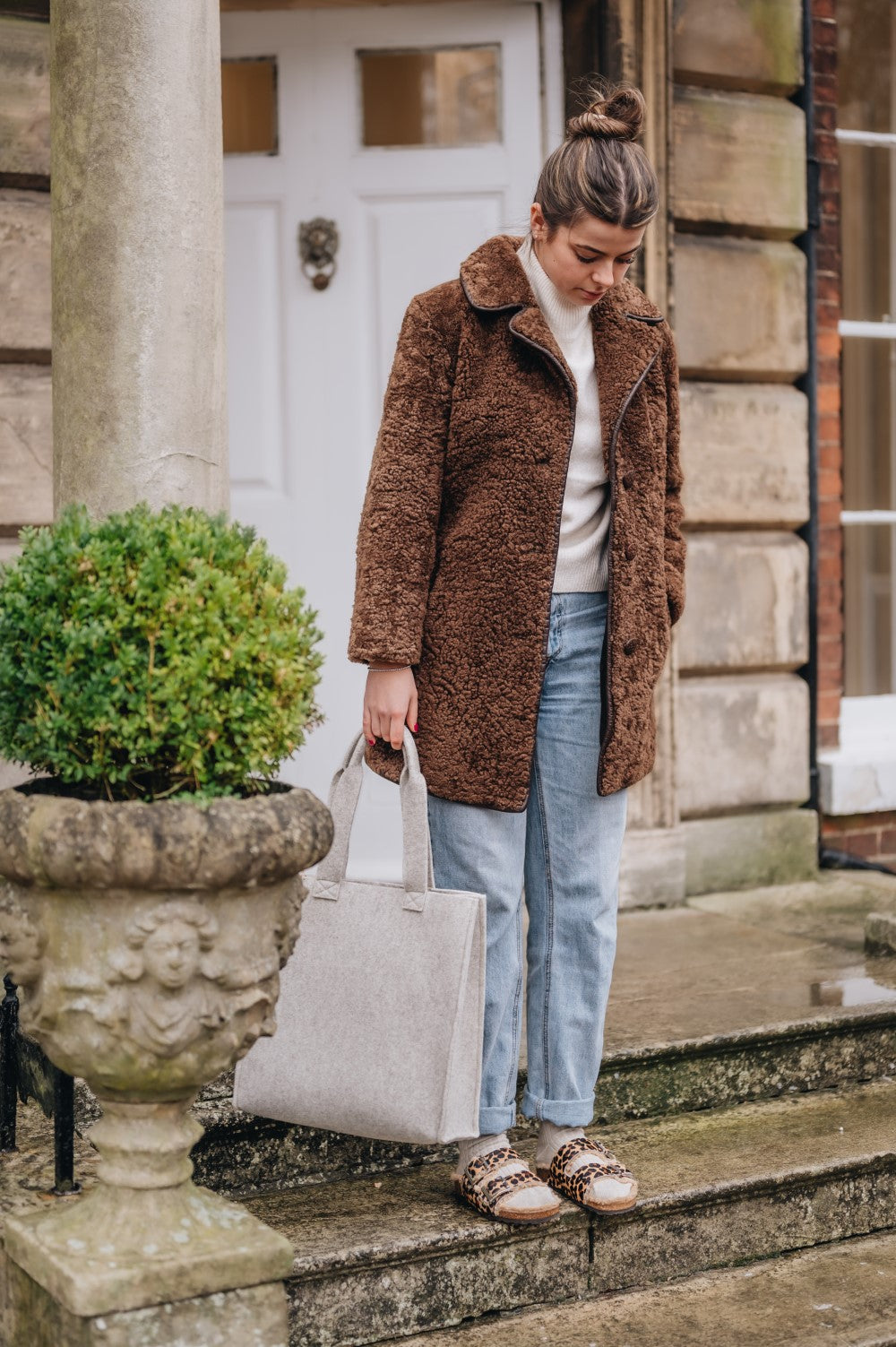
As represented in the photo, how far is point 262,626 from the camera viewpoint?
2254mm

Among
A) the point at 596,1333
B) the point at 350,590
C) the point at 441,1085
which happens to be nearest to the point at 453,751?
the point at 441,1085

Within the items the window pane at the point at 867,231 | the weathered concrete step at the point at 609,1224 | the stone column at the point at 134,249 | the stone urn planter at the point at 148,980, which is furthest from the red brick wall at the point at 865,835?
the stone urn planter at the point at 148,980

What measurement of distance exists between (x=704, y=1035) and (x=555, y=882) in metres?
0.83

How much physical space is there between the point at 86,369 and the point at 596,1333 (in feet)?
6.67

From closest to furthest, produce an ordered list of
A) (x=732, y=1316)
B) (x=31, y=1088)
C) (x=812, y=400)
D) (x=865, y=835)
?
1. (x=732, y=1316)
2. (x=31, y=1088)
3. (x=812, y=400)
4. (x=865, y=835)

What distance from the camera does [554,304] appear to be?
9.25ft

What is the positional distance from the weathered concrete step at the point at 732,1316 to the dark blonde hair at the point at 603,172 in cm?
188

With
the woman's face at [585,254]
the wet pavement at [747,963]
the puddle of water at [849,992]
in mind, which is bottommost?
the puddle of water at [849,992]

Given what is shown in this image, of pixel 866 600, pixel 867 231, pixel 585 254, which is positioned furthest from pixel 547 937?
pixel 867 231

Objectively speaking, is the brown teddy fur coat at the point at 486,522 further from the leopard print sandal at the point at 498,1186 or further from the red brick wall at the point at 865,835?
the red brick wall at the point at 865,835

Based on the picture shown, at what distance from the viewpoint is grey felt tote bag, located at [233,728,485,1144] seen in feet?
8.62

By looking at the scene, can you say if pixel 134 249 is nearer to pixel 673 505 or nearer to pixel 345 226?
pixel 673 505

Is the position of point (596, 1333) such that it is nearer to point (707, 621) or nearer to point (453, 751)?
point (453, 751)

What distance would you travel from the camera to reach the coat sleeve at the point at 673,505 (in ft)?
9.86
